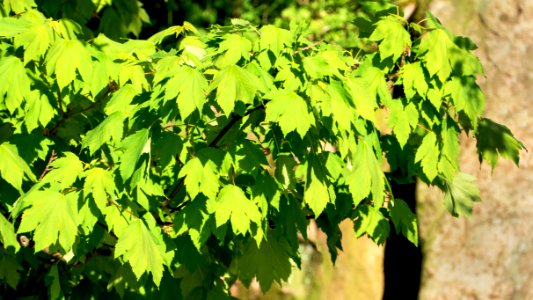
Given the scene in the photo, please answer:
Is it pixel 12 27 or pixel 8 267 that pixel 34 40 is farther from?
pixel 8 267

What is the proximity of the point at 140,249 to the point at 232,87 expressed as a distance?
32.2 inches

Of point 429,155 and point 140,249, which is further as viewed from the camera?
point 429,155

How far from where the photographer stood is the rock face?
7512 mm

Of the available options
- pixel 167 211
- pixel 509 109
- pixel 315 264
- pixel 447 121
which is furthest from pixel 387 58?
pixel 315 264

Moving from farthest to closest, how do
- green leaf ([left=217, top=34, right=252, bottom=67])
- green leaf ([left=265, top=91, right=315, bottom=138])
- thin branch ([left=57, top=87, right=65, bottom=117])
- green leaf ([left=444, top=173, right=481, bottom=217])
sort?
1. green leaf ([left=444, top=173, right=481, bottom=217])
2. thin branch ([left=57, top=87, right=65, bottom=117])
3. green leaf ([left=217, top=34, right=252, bottom=67])
4. green leaf ([left=265, top=91, right=315, bottom=138])

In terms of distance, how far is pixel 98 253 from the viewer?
5.09 m

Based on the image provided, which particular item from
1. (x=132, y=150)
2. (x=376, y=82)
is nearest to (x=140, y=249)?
(x=132, y=150)

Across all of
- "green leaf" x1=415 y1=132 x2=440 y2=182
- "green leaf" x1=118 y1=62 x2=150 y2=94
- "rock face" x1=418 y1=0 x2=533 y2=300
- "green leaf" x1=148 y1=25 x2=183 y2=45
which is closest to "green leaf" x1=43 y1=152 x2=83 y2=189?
"green leaf" x1=118 y1=62 x2=150 y2=94

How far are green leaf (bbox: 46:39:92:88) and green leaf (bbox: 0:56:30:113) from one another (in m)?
0.17

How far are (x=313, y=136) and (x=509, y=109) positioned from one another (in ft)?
14.1

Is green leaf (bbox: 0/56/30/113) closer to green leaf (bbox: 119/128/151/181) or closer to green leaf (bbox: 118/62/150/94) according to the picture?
green leaf (bbox: 118/62/150/94)

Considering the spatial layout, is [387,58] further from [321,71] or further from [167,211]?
[167,211]

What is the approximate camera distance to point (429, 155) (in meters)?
4.07

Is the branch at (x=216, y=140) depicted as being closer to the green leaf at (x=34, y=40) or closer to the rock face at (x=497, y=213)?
the green leaf at (x=34, y=40)
